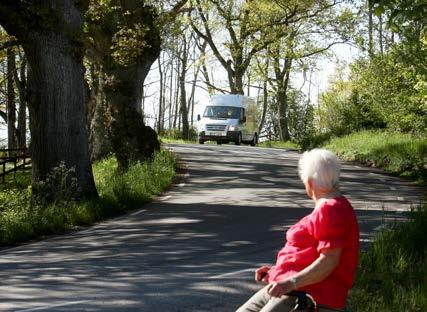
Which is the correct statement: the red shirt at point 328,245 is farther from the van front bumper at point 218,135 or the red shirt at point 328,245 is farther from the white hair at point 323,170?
the van front bumper at point 218,135

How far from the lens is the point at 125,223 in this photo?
47.0 ft

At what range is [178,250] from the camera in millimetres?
10969

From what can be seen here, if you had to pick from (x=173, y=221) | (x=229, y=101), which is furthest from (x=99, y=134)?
(x=229, y=101)

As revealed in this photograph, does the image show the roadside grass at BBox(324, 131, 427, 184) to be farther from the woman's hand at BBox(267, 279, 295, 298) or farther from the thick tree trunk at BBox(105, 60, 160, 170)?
the woman's hand at BBox(267, 279, 295, 298)

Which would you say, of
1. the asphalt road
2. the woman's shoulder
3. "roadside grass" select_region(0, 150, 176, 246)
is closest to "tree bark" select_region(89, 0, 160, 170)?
"roadside grass" select_region(0, 150, 176, 246)

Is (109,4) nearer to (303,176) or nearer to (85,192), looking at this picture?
(85,192)

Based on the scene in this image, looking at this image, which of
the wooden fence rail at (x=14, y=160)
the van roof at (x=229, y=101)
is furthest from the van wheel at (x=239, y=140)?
the wooden fence rail at (x=14, y=160)

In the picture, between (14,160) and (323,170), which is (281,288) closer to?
(323,170)

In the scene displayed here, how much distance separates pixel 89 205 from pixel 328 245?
1206 centimetres

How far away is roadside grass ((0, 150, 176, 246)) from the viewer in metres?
13.3

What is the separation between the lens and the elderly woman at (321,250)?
12.5ft

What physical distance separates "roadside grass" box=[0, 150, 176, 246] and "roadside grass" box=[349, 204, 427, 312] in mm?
7051

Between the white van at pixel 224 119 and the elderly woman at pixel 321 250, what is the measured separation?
4088 centimetres

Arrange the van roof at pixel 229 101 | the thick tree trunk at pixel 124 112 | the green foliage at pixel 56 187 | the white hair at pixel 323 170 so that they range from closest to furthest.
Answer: the white hair at pixel 323 170, the green foliage at pixel 56 187, the thick tree trunk at pixel 124 112, the van roof at pixel 229 101
